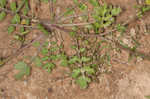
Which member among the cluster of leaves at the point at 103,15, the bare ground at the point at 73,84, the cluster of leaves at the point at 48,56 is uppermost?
the cluster of leaves at the point at 103,15

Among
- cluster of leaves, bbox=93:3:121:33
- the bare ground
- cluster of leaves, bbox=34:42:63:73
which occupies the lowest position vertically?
the bare ground

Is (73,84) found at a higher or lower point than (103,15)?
lower

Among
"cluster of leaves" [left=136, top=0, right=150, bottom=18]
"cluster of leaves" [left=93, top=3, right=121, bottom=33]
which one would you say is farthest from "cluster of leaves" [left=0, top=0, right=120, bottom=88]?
"cluster of leaves" [left=136, top=0, right=150, bottom=18]

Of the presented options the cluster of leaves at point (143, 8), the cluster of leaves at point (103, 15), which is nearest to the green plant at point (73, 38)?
the cluster of leaves at point (103, 15)

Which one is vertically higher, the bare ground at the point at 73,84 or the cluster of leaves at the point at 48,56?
the cluster of leaves at the point at 48,56

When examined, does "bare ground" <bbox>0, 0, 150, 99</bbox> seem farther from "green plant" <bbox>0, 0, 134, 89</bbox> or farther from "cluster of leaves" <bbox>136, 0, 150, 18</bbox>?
"cluster of leaves" <bbox>136, 0, 150, 18</bbox>

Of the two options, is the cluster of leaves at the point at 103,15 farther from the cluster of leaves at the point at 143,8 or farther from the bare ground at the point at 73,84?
the bare ground at the point at 73,84

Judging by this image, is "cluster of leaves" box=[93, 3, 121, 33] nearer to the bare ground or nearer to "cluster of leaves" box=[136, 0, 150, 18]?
"cluster of leaves" box=[136, 0, 150, 18]

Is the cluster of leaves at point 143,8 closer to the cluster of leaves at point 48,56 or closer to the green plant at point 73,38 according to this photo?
the green plant at point 73,38

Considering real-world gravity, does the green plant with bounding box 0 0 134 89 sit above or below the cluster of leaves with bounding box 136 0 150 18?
below

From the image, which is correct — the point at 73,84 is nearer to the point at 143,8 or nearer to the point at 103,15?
the point at 103,15

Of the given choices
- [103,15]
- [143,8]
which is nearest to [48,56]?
[103,15]

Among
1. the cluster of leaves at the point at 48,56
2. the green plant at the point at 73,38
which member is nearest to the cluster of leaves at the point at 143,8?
the green plant at the point at 73,38

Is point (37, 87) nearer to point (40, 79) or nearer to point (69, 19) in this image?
point (40, 79)
